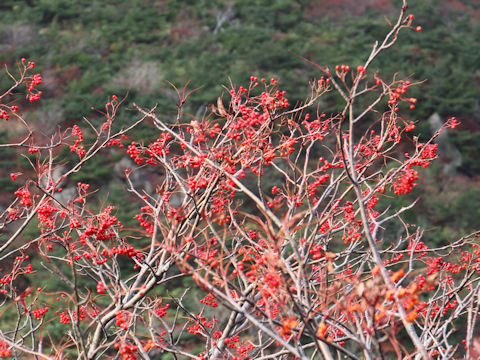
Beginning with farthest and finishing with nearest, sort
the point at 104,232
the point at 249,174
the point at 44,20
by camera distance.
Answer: the point at 44,20, the point at 249,174, the point at 104,232

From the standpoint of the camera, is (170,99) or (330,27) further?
(330,27)

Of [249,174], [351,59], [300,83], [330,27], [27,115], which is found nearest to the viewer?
[249,174]

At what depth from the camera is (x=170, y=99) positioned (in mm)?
18328

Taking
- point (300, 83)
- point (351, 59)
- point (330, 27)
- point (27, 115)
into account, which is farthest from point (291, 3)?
point (27, 115)

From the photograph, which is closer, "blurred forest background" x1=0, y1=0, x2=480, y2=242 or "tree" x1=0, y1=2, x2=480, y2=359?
"tree" x1=0, y1=2, x2=480, y2=359

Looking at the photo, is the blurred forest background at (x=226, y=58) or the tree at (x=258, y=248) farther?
the blurred forest background at (x=226, y=58)

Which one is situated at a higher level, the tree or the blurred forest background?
the tree

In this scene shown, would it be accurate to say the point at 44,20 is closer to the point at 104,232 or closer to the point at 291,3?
the point at 291,3

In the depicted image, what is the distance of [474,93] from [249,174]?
11245 mm

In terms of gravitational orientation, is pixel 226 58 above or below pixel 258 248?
below

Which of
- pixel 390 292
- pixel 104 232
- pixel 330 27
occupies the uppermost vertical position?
pixel 390 292

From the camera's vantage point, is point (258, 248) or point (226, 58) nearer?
point (258, 248)

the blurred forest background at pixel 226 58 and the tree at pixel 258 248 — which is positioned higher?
the tree at pixel 258 248

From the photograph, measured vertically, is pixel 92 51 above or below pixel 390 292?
below
